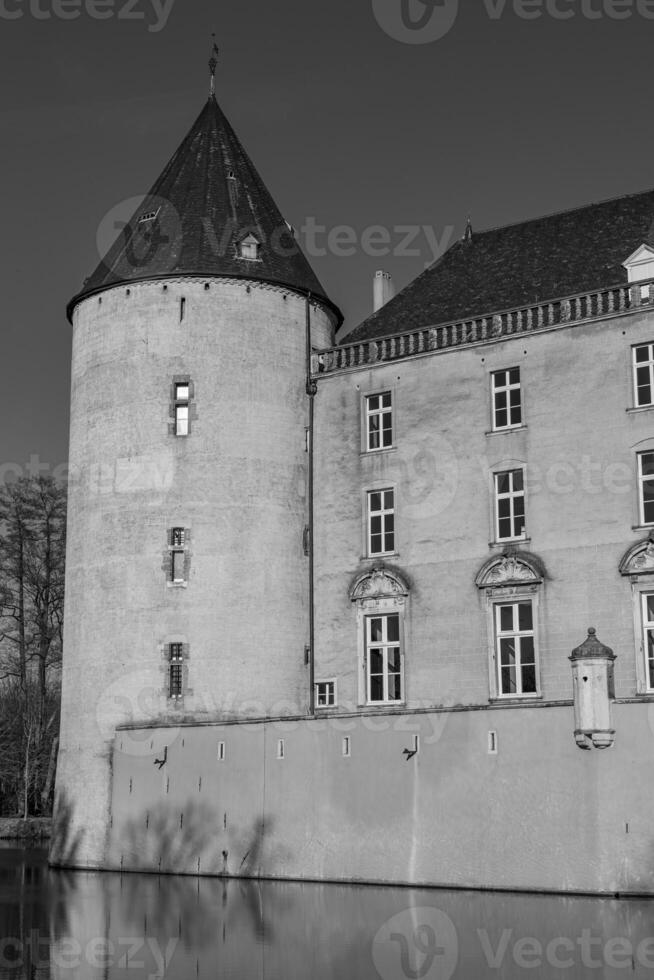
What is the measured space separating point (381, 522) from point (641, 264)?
977 centimetres

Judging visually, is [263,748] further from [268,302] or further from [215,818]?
[268,302]

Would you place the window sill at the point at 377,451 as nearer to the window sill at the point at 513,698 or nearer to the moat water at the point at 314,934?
the window sill at the point at 513,698

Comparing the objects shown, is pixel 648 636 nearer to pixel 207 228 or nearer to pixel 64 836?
pixel 64 836

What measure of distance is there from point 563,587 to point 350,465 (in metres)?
7.73

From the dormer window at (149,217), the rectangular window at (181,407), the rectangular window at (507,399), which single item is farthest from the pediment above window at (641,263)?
the dormer window at (149,217)

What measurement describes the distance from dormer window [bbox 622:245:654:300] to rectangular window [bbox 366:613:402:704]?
35.9 ft

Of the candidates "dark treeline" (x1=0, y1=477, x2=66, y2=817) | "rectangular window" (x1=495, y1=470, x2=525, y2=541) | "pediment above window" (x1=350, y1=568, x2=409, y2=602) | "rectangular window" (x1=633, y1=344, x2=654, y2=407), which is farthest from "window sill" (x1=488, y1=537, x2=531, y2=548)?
"dark treeline" (x1=0, y1=477, x2=66, y2=817)

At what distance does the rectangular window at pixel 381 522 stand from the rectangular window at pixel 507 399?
370 centimetres

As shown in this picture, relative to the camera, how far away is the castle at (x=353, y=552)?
29.8m

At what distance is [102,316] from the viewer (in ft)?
131

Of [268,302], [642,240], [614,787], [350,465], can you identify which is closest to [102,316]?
[268,302]

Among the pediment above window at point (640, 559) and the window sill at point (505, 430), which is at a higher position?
the window sill at point (505, 430)

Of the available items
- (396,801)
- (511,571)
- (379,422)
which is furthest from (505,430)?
(396,801)

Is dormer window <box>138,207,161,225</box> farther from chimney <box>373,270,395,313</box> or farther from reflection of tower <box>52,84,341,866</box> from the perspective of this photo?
chimney <box>373,270,395,313</box>
